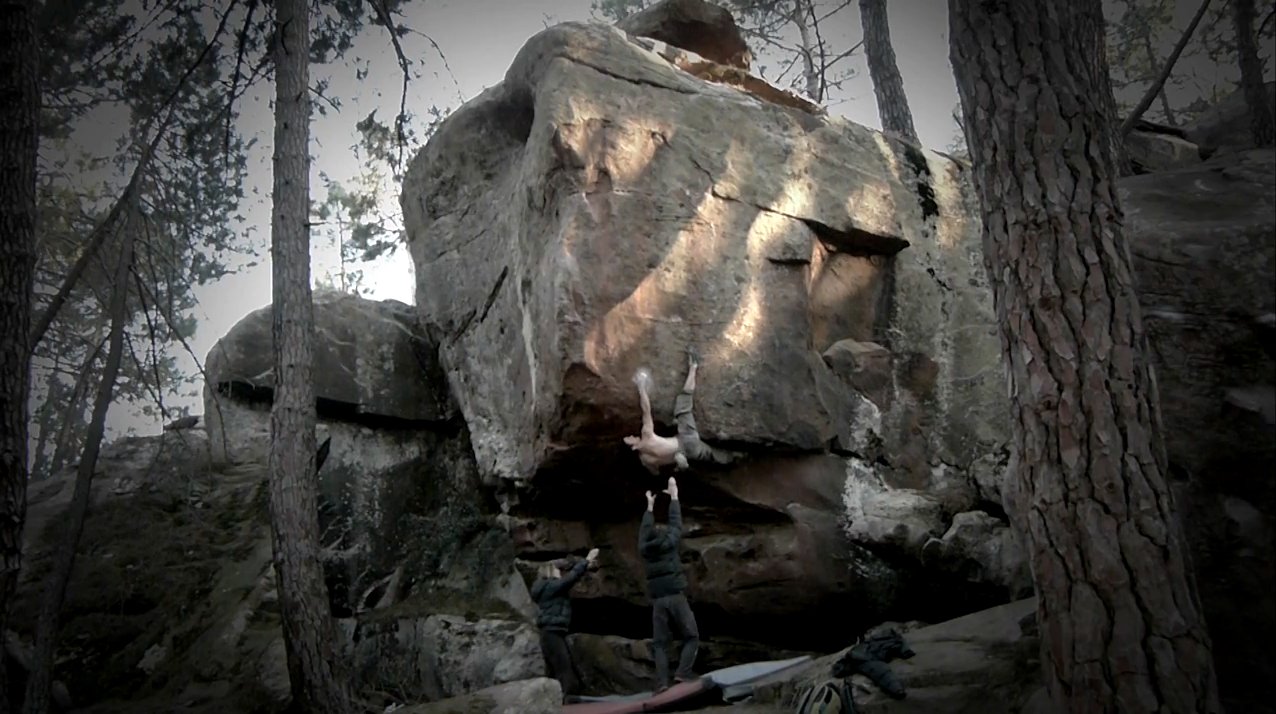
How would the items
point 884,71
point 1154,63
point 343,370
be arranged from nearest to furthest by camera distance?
point 343,370, point 884,71, point 1154,63

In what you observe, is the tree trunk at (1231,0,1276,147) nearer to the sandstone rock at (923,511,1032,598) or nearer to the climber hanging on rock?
Answer: the sandstone rock at (923,511,1032,598)

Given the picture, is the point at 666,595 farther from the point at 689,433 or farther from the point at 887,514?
the point at 887,514

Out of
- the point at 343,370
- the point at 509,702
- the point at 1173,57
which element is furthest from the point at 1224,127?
the point at 343,370

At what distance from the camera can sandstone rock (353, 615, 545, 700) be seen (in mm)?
10109

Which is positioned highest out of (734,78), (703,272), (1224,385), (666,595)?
(734,78)

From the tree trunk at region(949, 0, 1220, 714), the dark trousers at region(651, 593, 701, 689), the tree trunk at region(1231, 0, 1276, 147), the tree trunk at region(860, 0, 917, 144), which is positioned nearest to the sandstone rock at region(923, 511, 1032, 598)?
the dark trousers at region(651, 593, 701, 689)

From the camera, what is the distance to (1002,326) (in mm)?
4441

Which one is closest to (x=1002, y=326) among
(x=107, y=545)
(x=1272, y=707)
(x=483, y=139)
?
(x=1272, y=707)

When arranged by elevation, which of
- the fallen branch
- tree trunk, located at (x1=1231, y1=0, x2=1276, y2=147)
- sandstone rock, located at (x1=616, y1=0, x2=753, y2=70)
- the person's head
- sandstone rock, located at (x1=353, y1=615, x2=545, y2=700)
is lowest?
sandstone rock, located at (x1=353, y1=615, x2=545, y2=700)

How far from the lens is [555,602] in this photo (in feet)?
28.0

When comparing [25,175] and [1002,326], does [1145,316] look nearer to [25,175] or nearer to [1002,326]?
[1002,326]

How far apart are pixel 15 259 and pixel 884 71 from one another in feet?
44.2

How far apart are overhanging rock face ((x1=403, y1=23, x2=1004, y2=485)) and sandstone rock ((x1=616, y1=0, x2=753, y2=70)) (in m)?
1.98

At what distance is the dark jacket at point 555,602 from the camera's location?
8.49 metres
